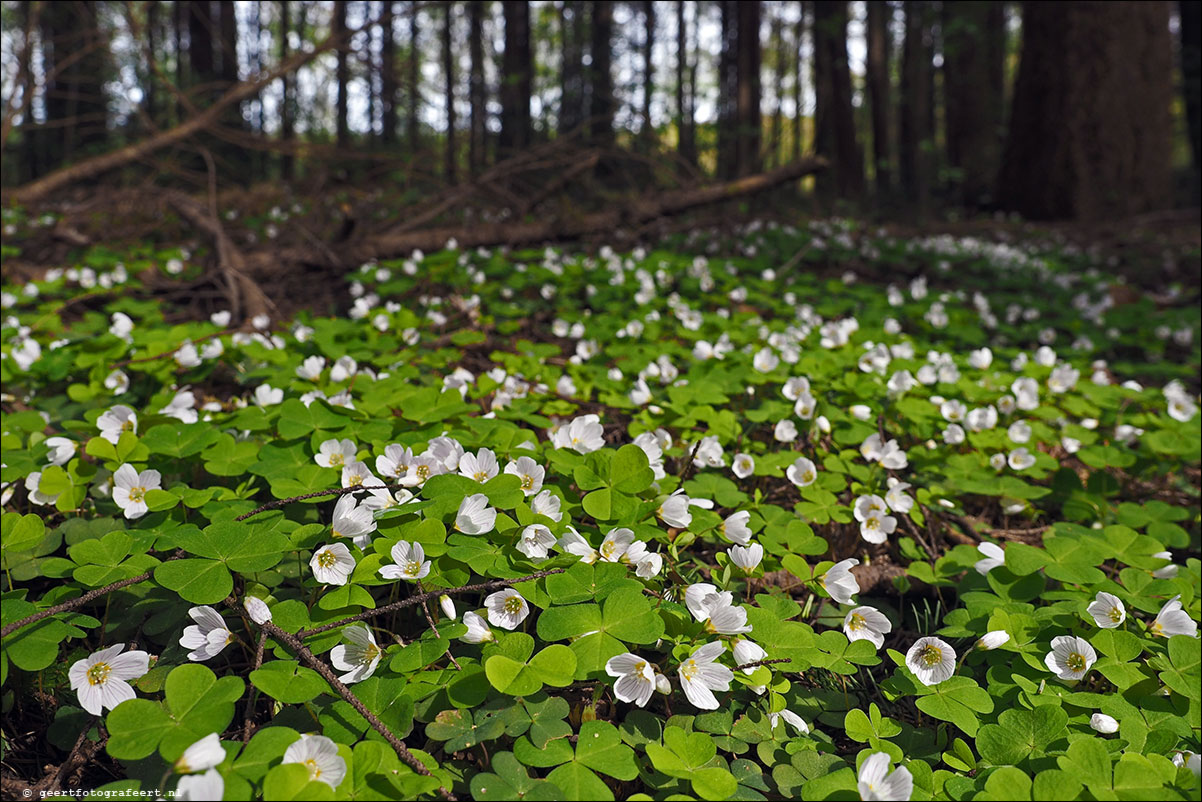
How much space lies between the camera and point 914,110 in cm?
1569

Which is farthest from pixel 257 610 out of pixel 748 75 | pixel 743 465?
pixel 748 75

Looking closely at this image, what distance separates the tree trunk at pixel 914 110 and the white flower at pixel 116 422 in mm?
12846

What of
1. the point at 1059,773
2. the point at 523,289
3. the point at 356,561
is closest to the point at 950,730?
the point at 1059,773

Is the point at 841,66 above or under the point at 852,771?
above

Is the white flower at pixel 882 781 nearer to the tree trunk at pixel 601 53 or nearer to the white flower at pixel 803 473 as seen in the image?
the white flower at pixel 803 473

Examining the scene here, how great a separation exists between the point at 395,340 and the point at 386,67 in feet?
12.0

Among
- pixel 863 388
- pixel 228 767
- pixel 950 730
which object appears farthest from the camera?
pixel 863 388

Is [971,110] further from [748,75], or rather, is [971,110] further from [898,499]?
[898,499]

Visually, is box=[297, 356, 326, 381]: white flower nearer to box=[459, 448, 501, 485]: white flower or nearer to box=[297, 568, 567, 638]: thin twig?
box=[459, 448, 501, 485]: white flower

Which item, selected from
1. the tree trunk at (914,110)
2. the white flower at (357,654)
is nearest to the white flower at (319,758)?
the white flower at (357,654)

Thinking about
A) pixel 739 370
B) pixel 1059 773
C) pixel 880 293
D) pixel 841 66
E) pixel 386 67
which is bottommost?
pixel 1059 773

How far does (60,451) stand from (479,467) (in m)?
1.29

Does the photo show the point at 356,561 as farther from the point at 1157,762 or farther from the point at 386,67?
the point at 386,67

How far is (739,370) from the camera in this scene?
10.7ft
